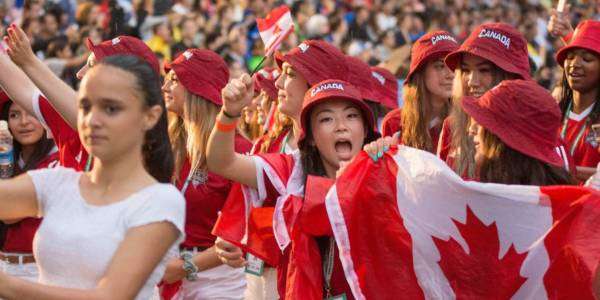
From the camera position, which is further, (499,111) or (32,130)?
(32,130)

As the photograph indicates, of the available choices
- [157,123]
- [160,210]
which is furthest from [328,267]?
[160,210]

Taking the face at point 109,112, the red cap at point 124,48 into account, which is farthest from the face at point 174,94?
the face at point 109,112

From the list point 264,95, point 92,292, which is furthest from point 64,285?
point 264,95

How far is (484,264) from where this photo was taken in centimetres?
554

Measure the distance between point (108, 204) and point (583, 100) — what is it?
393cm

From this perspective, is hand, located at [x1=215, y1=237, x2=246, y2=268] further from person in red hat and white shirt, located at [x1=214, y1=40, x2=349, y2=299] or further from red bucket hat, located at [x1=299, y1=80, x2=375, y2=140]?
red bucket hat, located at [x1=299, y1=80, x2=375, y2=140]

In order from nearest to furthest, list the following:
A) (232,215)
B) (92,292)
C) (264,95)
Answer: (92,292), (232,215), (264,95)

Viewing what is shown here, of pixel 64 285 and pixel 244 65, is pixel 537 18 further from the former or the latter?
pixel 64 285

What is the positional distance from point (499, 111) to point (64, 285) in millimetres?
2168

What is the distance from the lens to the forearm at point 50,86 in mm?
5816

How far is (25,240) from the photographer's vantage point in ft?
23.6

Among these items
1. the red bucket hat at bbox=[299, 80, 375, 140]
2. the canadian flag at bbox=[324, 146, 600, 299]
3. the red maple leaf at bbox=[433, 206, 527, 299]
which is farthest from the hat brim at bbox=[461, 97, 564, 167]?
the red bucket hat at bbox=[299, 80, 375, 140]

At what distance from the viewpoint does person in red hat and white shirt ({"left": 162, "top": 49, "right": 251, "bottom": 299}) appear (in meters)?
7.27

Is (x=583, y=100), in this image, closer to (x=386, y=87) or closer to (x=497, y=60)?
(x=497, y=60)
